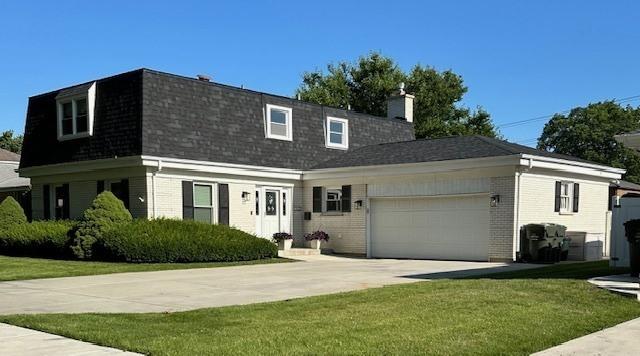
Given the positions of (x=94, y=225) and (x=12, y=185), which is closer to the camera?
(x=94, y=225)

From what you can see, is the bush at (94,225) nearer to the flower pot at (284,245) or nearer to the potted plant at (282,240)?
the potted plant at (282,240)

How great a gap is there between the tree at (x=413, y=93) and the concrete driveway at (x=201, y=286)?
92.2 feet

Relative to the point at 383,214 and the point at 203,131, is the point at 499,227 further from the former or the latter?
the point at 203,131

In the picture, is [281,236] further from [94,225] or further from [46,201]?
[46,201]

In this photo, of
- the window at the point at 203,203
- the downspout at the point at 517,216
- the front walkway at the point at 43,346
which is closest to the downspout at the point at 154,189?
the window at the point at 203,203

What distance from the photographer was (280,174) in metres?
23.4

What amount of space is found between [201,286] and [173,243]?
224 inches

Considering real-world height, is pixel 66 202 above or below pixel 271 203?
below

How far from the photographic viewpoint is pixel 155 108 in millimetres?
20141

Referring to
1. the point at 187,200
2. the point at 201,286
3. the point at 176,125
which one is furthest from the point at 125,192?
the point at 201,286

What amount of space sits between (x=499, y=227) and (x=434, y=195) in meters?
2.57

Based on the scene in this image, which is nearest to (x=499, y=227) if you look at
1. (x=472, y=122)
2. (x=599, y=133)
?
(x=472, y=122)

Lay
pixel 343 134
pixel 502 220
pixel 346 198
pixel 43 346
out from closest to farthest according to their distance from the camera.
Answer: pixel 43 346
pixel 502 220
pixel 346 198
pixel 343 134

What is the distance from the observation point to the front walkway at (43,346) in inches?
243
